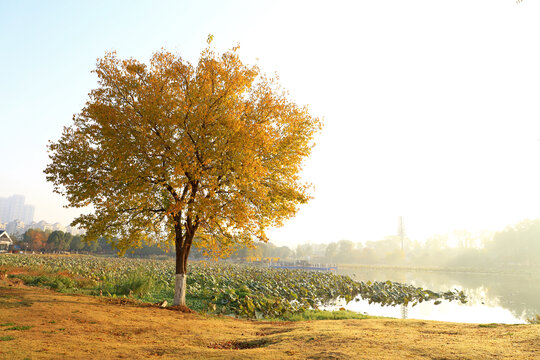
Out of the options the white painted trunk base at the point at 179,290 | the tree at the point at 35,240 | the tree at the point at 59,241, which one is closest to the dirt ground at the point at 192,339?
the white painted trunk base at the point at 179,290

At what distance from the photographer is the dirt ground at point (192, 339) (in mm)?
7324

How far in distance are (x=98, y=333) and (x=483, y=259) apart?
11550 cm

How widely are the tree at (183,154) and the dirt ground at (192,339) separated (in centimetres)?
360

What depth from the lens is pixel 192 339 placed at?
9781mm

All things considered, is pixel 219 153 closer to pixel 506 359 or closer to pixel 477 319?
pixel 506 359

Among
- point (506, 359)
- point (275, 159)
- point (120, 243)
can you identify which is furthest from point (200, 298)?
point (506, 359)

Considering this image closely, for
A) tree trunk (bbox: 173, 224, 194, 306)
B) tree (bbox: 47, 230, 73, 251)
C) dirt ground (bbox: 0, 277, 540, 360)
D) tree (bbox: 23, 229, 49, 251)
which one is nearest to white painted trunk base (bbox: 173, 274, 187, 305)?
tree trunk (bbox: 173, 224, 194, 306)

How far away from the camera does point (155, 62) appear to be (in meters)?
15.1

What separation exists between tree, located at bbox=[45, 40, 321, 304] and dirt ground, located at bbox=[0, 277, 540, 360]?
360 centimetres

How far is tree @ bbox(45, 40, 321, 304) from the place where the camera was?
44.4 ft

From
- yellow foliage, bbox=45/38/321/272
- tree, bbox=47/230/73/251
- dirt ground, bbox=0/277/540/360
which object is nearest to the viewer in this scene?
dirt ground, bbox=0/277/540/360

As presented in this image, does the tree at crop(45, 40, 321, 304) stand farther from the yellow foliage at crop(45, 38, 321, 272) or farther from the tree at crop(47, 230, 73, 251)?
the tree at crop(47, 230, 73, 251)

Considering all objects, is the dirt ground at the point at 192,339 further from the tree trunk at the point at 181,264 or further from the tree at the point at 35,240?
the tree at the point at 35,240

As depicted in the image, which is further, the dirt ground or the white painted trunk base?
the white painted trunk base
